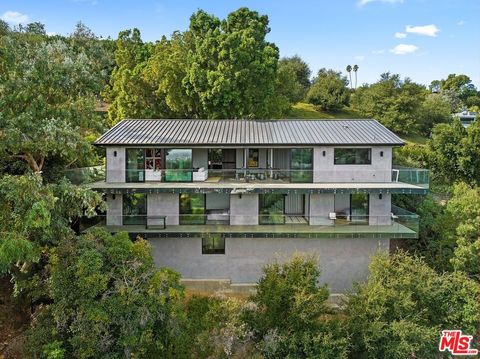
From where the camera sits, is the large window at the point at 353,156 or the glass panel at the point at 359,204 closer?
the glass panel at the point at 359,204

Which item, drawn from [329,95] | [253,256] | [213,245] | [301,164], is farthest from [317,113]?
[213,245]

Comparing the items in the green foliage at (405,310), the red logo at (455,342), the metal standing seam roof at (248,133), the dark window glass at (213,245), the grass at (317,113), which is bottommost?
the red logo at (455,342)

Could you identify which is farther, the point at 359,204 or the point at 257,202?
the point at 359,204

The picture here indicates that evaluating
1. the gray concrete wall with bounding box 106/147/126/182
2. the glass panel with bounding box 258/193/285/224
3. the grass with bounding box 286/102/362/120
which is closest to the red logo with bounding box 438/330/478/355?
the glass panel with bounding box 258/193/285/224

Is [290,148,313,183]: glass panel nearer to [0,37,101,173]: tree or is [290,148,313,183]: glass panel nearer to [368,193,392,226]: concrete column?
[368,193,392,226]: concrete column

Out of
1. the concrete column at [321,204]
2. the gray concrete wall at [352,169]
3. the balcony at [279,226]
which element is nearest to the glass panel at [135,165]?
the balcony at [279,226]

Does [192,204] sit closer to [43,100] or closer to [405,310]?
[43,100]

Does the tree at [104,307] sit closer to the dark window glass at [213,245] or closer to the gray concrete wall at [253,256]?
the gray concrete wall at [253,256]
